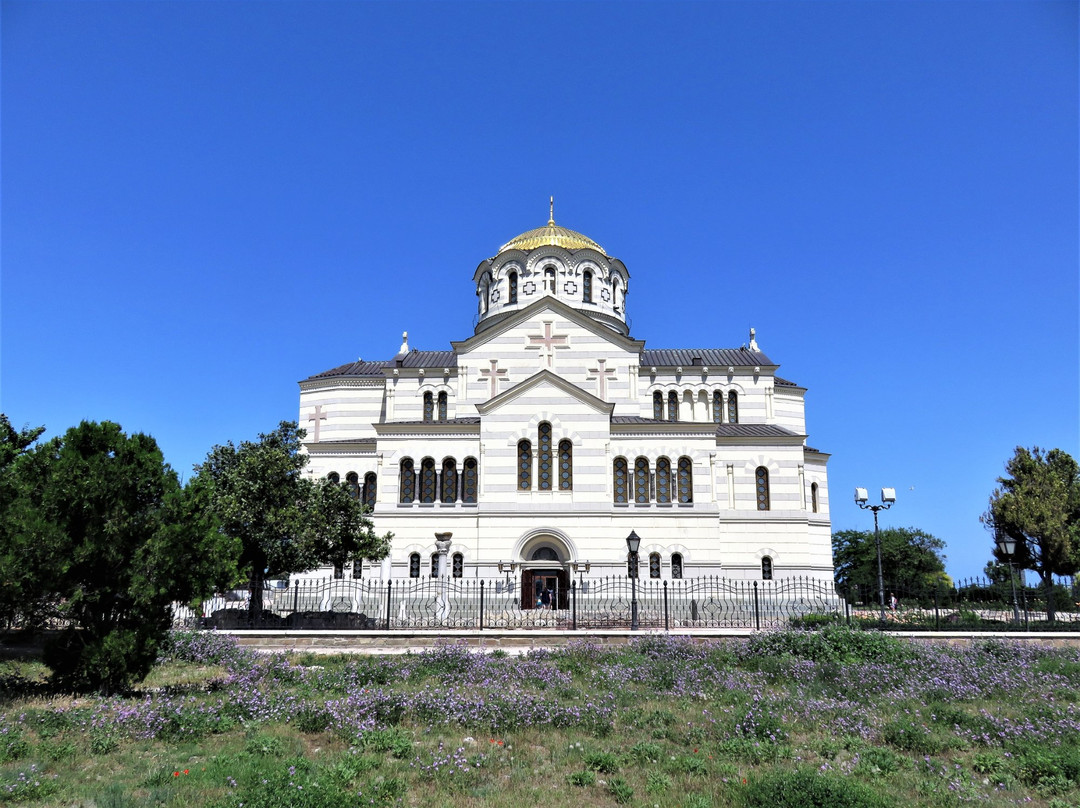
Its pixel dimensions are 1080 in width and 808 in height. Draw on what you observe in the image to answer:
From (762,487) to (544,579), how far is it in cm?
1237

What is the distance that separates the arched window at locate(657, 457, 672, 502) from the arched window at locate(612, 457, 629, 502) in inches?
64.0

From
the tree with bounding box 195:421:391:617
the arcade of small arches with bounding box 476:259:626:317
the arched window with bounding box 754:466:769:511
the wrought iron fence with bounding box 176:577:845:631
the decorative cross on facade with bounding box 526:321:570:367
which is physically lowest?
the wrought iron fence with bounding box 176:577:845:631

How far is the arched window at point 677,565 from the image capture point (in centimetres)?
3372

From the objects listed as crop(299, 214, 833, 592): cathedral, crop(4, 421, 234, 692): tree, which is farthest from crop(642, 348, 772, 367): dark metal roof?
crop(4, 421, 234, 692): tree

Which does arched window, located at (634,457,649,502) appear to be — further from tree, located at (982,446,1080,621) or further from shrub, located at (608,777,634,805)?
shrub, located at (608,777,634,805)

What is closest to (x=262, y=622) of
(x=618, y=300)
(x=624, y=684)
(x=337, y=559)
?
(x=337, y=559)

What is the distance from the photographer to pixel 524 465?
34969 mm

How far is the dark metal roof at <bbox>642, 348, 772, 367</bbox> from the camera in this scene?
42.4 metres

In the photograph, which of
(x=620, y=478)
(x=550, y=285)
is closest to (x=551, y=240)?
(x=550, y=285)

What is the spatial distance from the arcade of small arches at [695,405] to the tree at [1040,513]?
13438 millimetres

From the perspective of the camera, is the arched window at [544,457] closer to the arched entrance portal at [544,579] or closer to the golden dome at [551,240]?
the arched entrance portal at [544,579]

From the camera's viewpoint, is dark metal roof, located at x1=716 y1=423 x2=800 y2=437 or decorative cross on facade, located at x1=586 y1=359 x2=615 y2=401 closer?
dark metal roof, located at x1=716 y1=423 x2=800 y2=437

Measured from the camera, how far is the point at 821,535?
38.7 metres

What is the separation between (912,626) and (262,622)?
1968 cm
